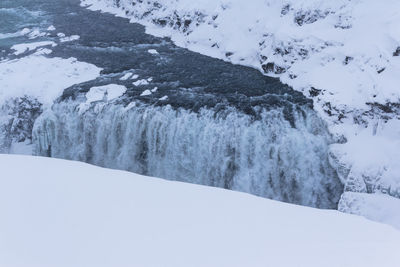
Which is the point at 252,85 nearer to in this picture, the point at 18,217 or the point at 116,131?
the point at 116,131

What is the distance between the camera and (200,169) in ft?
28.9

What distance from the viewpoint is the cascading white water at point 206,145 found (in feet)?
27.5

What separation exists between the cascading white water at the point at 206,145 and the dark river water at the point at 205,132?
2 centimetres

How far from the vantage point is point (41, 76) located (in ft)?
35.7

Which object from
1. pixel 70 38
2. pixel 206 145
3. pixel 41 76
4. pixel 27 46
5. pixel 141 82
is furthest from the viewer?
pixel 70 38

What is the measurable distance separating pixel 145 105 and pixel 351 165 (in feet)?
16.4

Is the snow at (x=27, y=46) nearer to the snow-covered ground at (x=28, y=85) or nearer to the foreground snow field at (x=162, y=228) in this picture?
the snow-covered ground at (x=28, y=85)

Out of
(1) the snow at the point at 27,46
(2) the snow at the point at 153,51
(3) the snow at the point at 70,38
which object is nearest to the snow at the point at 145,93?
(2) the snow at the point at 153,51

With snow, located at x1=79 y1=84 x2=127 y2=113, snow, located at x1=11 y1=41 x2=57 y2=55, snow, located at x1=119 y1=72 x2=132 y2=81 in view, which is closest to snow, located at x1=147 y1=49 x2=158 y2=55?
snow, located at x1=119 y1=72 x2=132 y2=81

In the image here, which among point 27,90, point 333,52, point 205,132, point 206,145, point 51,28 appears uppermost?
point 333,52

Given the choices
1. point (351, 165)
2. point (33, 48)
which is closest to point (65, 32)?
point (33, 48)

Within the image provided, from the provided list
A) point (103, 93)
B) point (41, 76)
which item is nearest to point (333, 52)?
point (103, 93)

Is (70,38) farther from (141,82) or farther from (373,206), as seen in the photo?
(373,206)

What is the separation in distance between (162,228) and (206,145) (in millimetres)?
5791
